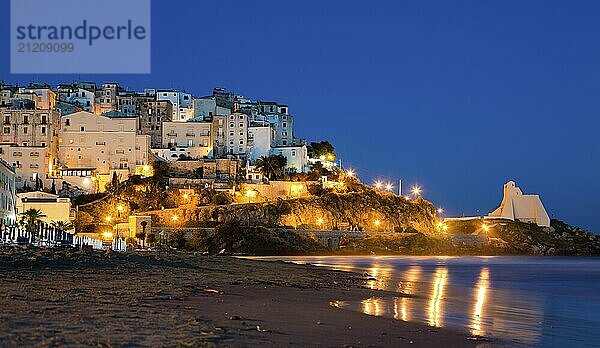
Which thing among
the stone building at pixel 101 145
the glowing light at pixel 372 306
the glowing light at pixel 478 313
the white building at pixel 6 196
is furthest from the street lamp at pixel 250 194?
the glowing light at pixel 372 306

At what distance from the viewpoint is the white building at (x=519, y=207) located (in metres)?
107

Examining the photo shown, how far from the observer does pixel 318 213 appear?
8138 cm

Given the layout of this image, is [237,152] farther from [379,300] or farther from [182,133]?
[379,300]

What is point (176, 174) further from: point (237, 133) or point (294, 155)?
point (294, 155)

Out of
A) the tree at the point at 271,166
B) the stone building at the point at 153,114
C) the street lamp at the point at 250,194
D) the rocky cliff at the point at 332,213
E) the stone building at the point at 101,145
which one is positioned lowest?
the rocky cliff at the point at 332,213

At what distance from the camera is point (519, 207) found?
352 feet

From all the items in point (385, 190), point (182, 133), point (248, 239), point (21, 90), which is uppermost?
point (21, 90)

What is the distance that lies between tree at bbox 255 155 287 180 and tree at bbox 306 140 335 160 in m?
15.2

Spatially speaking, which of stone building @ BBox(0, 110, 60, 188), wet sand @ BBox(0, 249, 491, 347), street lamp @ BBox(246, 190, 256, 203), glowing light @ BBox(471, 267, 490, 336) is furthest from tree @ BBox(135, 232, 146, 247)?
wet sand @ BBox(0, 249, 491, 347)

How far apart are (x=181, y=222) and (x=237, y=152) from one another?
2050 cm

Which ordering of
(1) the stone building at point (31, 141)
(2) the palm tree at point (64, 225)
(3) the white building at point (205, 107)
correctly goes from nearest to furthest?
(2) the palm tree at point (64, 225) → (1) the stone building at point (31, 141) → (3) the white building at point (205, 107)

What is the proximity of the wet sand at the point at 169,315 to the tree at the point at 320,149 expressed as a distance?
8512 centimetres

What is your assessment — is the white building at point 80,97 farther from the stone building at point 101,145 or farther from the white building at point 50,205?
the white building at point 50,205

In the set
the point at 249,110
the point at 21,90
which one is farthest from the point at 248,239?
the point at 21,90
